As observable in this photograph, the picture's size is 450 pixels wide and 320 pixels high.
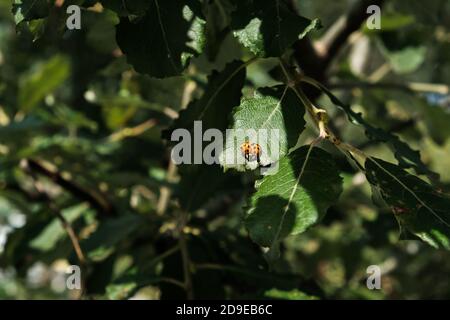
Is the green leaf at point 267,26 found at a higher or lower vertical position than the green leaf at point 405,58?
higher

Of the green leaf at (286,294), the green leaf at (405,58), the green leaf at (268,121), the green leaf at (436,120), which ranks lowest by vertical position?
the green leaf at (286,294)

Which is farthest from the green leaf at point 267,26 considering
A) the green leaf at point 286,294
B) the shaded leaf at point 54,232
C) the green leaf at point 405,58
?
the green leaf at point 405,58

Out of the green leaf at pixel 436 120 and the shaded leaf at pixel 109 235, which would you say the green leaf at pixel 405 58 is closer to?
the green leaf at pixel 436 120

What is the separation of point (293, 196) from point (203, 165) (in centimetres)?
24

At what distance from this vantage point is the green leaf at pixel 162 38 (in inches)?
33.1

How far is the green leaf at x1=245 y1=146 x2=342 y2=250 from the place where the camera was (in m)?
0.79

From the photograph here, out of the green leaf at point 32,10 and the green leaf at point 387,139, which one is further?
the green leaf at point 387,139

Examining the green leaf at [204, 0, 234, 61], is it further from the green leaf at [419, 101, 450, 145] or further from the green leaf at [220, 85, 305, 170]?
the green leaf at [419, 101, 450, 145]

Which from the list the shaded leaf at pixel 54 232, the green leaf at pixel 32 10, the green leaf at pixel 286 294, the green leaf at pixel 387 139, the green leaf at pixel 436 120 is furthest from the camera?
the green leaf at pixel 436 120

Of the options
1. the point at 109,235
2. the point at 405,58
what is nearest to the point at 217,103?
the point at 109,235

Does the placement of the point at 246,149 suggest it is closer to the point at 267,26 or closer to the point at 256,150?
the point at 256,150

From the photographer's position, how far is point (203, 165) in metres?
1.02
